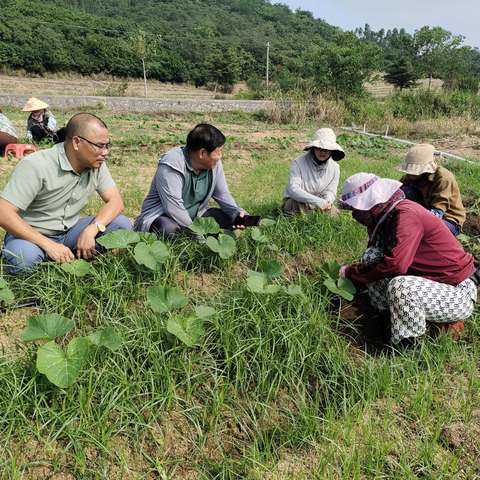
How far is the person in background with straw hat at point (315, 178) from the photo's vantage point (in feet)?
13.6

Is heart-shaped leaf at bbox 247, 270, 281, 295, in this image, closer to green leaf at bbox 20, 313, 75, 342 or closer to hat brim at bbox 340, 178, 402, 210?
hat brim at bbox 340, 178, 402, 210

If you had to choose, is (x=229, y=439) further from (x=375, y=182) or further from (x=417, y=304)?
(x=375, y=182)

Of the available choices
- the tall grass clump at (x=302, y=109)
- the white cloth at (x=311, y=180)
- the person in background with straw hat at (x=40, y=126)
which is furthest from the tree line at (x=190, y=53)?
the white cloth at (x=311, y=180)

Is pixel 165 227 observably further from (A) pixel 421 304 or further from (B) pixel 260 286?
(A) pixel 421 304

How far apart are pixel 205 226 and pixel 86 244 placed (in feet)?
2.84

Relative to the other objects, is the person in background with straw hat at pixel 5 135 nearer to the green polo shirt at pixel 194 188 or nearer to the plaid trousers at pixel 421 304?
the green polo shirt at pixel 194 188

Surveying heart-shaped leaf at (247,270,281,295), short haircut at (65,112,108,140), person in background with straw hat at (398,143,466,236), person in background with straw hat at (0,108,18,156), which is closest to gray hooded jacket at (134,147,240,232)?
short haircut at (65,112,108,140)

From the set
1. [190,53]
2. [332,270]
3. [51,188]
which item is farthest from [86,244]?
[190,53]

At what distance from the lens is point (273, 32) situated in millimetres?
85438

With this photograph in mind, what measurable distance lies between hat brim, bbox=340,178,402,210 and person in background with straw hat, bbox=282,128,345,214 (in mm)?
1763

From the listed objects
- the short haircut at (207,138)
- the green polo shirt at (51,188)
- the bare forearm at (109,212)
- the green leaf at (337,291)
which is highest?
the short haircut at (207,138)

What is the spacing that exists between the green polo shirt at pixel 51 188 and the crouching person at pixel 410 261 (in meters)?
1.81

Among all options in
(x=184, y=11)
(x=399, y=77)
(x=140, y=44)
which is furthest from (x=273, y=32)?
(x=140, y=44)

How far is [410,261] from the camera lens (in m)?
2.39
